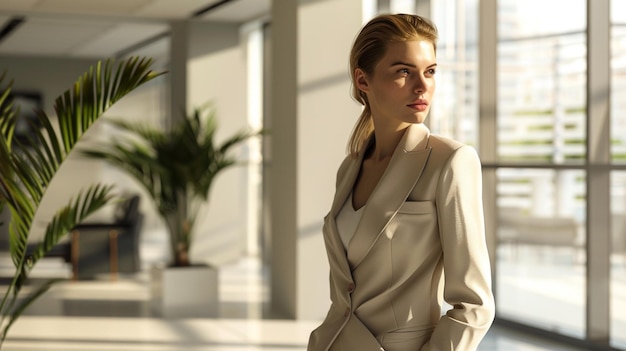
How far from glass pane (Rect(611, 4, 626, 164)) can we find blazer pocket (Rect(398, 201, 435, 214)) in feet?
16.2

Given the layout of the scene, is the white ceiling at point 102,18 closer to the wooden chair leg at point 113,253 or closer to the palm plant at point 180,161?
the palm plant at point 180,161

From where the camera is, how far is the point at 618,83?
20.1ft

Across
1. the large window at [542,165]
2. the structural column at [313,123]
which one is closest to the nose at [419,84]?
the large window at [542,165]

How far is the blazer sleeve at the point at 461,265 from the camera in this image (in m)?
1.47

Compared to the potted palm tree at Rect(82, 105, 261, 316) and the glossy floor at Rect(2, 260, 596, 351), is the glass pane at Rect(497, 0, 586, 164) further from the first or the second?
the potted palm tree at Rect(82, 105, 261, 316)

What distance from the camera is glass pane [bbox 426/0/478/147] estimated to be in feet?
31.2

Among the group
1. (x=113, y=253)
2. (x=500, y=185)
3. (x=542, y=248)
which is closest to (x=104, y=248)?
(x=113, y=253)

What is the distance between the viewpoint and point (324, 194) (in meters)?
7.23

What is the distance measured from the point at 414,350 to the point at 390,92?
45cm

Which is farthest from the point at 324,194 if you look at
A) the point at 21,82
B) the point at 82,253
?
the point at 21,82

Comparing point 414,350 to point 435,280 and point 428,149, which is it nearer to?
point 435,280

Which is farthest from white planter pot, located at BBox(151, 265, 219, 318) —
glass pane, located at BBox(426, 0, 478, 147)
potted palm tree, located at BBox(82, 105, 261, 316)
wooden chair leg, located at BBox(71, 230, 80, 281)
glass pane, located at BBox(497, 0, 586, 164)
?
glass pane, located at BBox(426, 0, 478, 147)

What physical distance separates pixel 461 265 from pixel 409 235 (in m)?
0.11

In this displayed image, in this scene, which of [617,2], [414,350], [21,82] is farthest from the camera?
[21,82]
